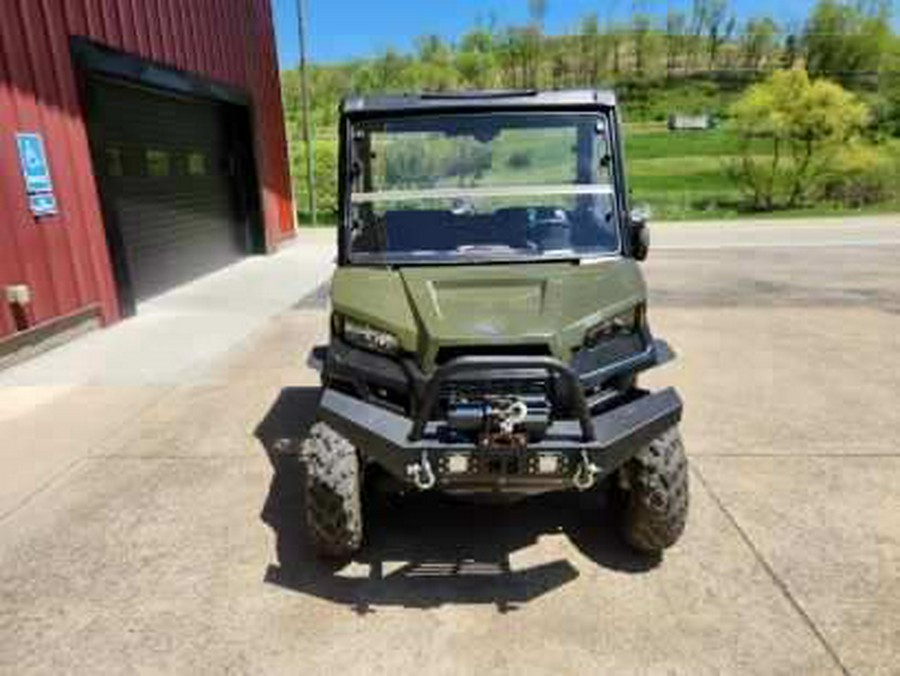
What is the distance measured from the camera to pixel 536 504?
358 centimetres

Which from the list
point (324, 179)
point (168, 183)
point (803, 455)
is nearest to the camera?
point (803, 455)

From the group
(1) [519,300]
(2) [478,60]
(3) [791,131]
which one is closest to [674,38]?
(2) [478,60]

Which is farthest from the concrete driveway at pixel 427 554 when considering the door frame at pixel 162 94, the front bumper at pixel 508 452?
the door frame at pixel 162 94

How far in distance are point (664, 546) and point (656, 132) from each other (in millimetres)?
56126

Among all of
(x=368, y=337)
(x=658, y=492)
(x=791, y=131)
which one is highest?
(x=791, y=131)

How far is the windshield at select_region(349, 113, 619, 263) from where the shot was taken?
335 centimetres

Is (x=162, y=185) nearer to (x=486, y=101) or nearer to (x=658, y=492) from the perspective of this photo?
(x=486, y=101)

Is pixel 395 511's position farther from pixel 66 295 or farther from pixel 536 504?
pixel 66 295

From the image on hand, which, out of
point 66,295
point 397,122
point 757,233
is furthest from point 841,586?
point 757,233

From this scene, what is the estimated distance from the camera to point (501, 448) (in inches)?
99.1

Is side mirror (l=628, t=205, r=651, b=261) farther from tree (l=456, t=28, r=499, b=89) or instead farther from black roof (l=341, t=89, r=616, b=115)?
tree (l=456, t=28, r=499, b=89)

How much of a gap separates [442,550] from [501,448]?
93cm

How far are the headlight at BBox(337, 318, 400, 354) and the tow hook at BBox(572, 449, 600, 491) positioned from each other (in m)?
0.87

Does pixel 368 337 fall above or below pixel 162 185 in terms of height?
below
